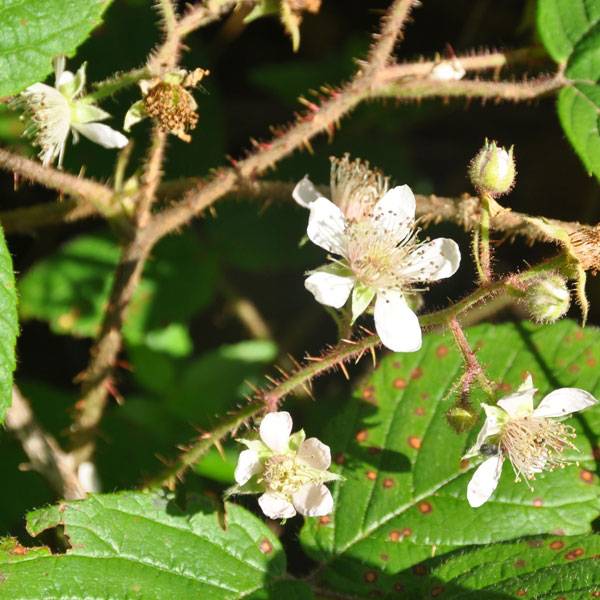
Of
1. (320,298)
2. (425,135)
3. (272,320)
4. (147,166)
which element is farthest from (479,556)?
(425,135)

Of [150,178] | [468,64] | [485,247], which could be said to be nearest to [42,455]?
[150,178]

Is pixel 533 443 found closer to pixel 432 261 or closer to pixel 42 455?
pixel 432 261

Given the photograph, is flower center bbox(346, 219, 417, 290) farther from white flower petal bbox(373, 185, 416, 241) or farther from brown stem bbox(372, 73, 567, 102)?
brown stem bbox(372, 73, 567, 102)

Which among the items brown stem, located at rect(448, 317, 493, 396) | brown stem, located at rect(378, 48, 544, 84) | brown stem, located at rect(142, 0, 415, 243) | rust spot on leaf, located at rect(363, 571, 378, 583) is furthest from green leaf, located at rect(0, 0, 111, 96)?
rust spot on leaf, located at rect(363, 571, 378, 583)

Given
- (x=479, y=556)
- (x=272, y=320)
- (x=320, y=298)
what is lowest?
(x=272, y=320)

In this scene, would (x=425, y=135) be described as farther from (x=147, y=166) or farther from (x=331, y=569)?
(x=331, y=569)
